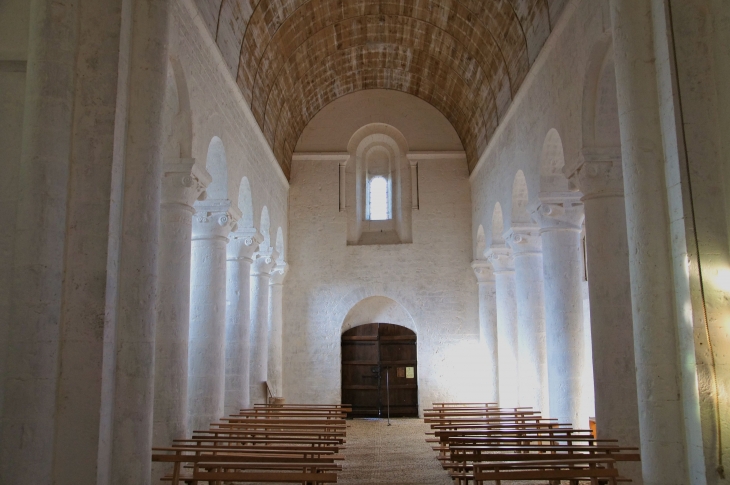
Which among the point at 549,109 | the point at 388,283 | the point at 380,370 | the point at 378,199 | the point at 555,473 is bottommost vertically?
the point at 555,473

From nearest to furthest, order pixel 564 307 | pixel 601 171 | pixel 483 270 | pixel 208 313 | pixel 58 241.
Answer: pixel 58 241 < pixel 601 171 < pixel 564 307 < pixel 208 313 < pixel 483 270

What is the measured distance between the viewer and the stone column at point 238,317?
14.2m

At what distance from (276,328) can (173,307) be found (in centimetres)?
1060

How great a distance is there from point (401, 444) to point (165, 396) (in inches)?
275

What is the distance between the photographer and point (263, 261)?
17.0 meters

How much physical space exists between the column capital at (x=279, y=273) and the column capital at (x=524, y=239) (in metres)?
7.52

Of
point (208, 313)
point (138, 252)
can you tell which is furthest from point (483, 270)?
point (138, 252)

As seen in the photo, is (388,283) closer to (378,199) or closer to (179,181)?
(378,199)

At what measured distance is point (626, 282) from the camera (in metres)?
9.34

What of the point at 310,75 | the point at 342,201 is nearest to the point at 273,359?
the point at 342,201

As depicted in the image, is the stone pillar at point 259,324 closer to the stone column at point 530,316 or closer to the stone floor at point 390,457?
the stone floor at point 390,457

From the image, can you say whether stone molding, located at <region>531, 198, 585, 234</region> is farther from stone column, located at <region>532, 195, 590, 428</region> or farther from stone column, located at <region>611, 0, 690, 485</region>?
stone column, located at <region>611, 0, 690, 485</region>

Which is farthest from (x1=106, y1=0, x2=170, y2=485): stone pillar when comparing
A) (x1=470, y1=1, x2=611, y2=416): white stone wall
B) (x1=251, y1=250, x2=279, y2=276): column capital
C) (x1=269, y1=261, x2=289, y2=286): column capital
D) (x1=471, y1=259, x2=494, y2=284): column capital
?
(x1=471, y1=259, x2=494, y2=284): column capital

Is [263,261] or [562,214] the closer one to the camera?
[562,214]
